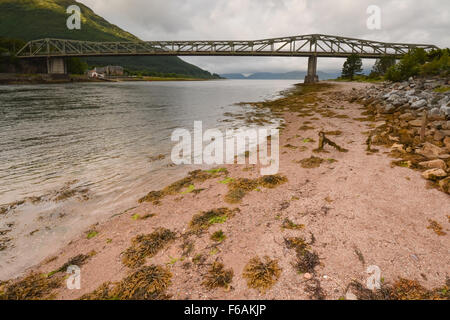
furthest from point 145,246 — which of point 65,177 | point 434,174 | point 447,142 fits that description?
point 447,142

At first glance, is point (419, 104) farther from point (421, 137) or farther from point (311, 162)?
point (311, 162)

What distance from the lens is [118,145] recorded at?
14703mm

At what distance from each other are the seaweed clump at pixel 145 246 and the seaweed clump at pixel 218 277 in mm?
1618

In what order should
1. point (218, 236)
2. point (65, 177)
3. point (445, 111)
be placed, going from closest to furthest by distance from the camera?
point (218, 236), point (65, 177), point (445, 111)

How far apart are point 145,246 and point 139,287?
4.13ft

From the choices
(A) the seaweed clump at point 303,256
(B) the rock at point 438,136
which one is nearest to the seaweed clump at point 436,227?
(A) the seaweed clump at point 303,256

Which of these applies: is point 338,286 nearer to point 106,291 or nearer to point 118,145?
point 106,291

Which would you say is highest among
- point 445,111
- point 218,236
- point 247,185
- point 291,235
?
point 445,111

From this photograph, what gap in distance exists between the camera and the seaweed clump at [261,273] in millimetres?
4168

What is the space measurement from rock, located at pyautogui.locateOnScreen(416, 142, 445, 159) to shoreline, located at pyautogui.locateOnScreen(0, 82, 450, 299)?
166 centimetres

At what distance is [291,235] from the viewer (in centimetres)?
555

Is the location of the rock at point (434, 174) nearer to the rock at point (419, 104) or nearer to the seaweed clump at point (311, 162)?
the seaweed clump at point (311, 162)
